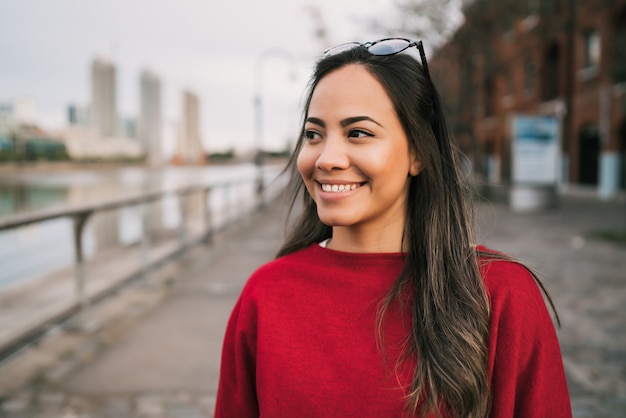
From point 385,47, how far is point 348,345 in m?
0.74

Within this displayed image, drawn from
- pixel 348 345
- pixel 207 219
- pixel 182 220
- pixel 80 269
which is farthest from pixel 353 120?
pixel 207 219

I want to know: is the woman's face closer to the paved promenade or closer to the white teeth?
the white teeth

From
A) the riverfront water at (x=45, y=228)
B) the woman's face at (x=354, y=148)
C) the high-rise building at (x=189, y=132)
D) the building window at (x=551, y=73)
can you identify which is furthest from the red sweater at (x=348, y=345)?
the building window at (x=551, y=73)

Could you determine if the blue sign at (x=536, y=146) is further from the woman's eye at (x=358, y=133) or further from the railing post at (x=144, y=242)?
the woman's eye at (x=358, y=133)

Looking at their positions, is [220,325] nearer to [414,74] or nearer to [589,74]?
[414,74]

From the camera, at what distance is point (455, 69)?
27.9 m

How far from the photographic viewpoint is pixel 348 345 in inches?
54.1

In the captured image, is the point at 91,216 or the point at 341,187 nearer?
the point at 341,187

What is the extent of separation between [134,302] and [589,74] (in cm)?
2344

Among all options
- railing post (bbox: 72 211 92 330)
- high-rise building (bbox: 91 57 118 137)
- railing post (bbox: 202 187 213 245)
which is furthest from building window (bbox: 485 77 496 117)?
railing post (bbox: 72 211 92 330)

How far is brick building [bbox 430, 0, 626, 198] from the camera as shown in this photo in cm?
1856

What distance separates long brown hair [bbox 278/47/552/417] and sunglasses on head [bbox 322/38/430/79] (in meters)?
0.02

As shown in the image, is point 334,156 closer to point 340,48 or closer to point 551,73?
point 340,48

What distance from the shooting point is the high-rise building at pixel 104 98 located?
20.0ft
